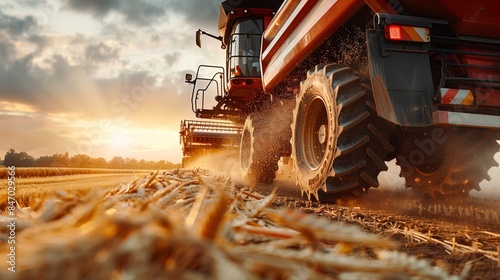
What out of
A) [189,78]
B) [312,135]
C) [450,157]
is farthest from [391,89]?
[189,78]

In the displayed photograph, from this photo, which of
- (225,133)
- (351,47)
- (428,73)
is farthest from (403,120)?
(225,133)

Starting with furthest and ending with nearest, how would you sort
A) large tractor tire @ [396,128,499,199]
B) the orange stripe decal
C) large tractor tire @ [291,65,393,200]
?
large tractor tire @ [396,128,499,199], large tractor tire @ [291,65,393,200], the orange stripe decal

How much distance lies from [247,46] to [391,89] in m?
5.21

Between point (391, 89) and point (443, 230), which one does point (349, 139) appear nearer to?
point (391, 89)

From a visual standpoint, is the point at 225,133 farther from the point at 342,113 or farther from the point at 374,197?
the point at 342,113

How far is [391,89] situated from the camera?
276 cm

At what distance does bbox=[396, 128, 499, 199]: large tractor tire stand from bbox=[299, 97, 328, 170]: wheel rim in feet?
2.78

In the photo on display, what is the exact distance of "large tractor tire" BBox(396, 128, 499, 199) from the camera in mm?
3773

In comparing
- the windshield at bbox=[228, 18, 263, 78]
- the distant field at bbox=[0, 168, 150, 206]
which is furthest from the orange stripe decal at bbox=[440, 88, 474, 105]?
the windshield at bbox=[228, 18, 263, 78]

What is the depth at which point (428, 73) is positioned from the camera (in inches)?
112

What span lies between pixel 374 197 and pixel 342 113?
172 centimetres

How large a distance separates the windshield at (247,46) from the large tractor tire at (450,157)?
4.10m

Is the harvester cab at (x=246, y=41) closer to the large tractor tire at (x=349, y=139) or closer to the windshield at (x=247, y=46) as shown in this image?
the windshield at (x=247, y=46)

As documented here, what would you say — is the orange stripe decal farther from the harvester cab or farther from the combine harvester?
the harvester cab
